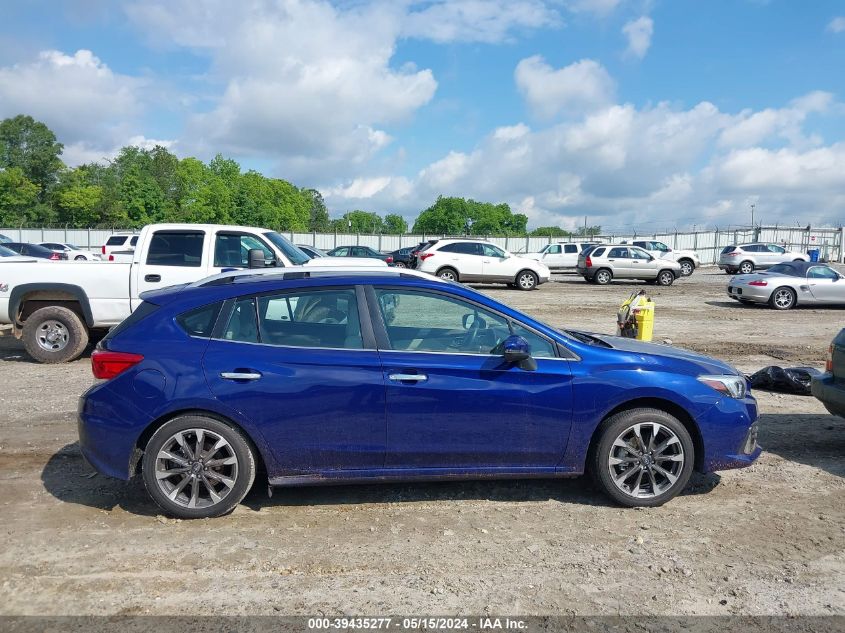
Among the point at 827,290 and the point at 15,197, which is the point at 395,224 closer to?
the point at 15,197

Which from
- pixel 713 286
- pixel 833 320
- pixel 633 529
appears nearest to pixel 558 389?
pixel 633 529

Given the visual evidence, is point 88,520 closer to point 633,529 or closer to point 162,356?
point 162,356

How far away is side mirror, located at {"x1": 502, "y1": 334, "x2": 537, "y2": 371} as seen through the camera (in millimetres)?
4299

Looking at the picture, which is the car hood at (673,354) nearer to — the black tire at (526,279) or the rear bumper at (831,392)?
the rear bumper at (831,392)

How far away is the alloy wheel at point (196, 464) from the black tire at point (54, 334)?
6281 millimetres

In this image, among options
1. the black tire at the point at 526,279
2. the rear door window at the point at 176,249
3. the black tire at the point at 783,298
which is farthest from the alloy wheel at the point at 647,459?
the black tire at the point at 526,279

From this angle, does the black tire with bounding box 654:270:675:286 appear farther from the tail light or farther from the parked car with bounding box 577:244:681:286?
the tail light

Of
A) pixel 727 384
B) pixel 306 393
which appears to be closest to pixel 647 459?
pixel 727 384

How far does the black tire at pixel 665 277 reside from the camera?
27344 mm

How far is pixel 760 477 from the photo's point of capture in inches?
208

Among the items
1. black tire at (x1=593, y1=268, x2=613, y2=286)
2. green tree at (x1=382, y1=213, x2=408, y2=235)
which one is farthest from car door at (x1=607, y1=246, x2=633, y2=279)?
green tree at (x1=382, y1=213, x2=408, y2=235)

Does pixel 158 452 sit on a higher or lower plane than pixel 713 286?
lower

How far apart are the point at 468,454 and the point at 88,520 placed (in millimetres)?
2558

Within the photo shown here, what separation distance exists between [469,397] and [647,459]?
134cm
